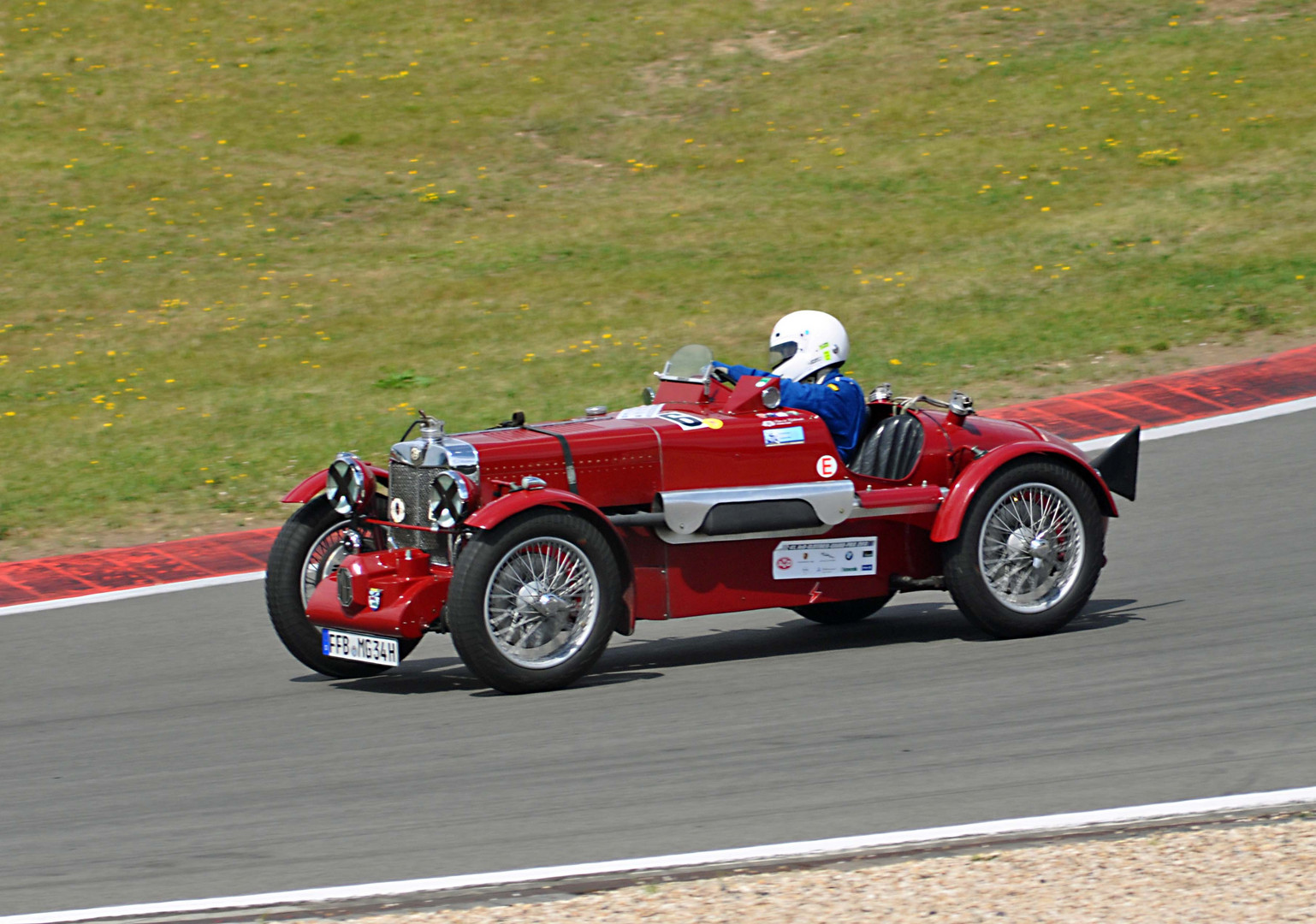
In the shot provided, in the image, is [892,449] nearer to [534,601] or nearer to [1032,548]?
[1032,548]

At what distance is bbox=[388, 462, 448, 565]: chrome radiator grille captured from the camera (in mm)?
7492

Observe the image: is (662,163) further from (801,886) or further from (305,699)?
(801,886)

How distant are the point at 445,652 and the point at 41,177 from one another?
56.5ft

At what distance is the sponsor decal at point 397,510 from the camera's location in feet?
25.0

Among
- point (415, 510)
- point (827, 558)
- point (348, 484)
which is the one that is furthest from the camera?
point (827, 558)

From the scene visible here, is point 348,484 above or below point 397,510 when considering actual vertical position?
above

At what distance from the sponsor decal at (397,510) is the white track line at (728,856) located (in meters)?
2.75

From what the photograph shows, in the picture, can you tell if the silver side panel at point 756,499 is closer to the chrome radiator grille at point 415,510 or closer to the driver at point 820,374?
the driver at point 820,374

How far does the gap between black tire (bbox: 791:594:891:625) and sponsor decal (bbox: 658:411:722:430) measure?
1.49 meters

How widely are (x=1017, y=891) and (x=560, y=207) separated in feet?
59.5

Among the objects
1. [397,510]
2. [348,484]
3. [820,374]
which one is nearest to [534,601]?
[397,510]

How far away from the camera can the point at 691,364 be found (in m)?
8.23

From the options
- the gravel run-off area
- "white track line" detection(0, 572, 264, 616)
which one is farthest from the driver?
"white track line" detection(0, 572, 264, 616)

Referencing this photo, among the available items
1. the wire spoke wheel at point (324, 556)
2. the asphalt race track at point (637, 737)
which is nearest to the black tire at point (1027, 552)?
the asphalt race track at point (637, 737)
